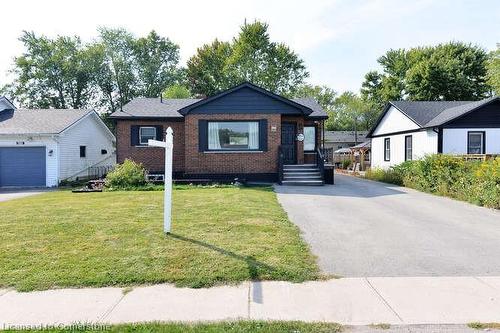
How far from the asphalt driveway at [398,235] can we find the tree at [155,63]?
37732 millimetres

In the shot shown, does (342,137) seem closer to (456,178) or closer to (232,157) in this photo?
(232,157)

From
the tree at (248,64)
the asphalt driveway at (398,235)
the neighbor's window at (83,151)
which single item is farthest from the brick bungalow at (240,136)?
the tree at (248,64)

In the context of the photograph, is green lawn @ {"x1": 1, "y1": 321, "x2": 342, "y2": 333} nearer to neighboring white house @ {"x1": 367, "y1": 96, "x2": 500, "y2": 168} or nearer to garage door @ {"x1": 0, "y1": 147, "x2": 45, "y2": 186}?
neighboring white house @ {"x1": 367, "y1": 96, "x2": 500, "y2": 168}

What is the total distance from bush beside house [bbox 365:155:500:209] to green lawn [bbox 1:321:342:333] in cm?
928

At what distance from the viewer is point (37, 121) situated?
20344mm

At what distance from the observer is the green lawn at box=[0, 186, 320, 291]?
468 centimetres

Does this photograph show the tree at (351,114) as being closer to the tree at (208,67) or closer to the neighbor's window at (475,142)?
the tree at (208,67)

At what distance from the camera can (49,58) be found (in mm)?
41719

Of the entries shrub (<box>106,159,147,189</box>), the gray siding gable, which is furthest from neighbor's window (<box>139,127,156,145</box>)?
shrub (<box>106,159,147,189</box>)

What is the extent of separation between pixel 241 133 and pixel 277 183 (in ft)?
9.79

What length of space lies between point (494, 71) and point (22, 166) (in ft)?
137

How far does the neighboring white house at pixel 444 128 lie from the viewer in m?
18.3

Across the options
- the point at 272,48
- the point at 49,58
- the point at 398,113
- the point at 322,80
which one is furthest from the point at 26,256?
the point at 322,80

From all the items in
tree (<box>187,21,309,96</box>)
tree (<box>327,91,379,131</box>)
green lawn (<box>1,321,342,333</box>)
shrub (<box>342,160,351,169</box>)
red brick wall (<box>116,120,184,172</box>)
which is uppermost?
tree (<box>187,21,309,96</box>)
